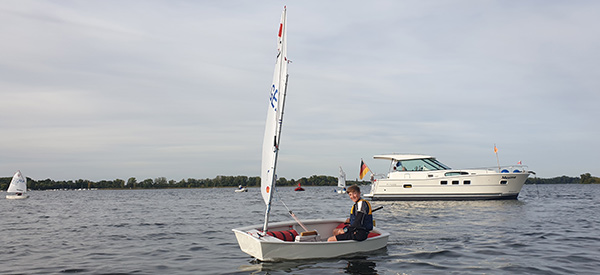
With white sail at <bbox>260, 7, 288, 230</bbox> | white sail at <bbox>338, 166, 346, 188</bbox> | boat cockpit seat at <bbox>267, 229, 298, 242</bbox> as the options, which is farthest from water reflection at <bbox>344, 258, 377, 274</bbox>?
white sail at <bbox>338, 166, 346, 188</bbox>

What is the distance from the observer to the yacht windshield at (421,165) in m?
34.5

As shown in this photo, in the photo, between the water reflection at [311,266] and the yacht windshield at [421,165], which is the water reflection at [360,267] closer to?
the water reflection at [311,266]

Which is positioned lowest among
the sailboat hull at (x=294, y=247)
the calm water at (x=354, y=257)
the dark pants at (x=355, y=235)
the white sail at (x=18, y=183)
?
the calm water at (x=354, y=257)

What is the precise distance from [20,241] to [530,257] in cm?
1840

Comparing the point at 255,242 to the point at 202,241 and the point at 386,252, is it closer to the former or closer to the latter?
the point at 386,252

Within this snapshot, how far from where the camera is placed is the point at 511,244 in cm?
1341

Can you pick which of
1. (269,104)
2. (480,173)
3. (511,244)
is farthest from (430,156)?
(269,104)

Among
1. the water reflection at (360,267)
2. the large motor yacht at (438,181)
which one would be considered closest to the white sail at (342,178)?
the large motor yacht at (438,181)

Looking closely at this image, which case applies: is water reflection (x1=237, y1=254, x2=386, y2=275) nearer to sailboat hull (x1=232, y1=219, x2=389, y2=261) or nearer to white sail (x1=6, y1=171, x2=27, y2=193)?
sailboat hull (x1=232, y1=219, x2=389, y2=261)

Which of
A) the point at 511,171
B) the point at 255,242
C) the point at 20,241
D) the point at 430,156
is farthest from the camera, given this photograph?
the point at 430,156

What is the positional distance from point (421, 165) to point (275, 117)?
27.3 m

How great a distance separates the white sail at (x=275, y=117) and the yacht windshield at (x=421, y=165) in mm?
26707

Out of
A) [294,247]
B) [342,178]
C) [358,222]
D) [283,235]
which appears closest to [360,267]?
[358,222]

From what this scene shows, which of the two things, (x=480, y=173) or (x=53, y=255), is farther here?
(x=480, y=173)
